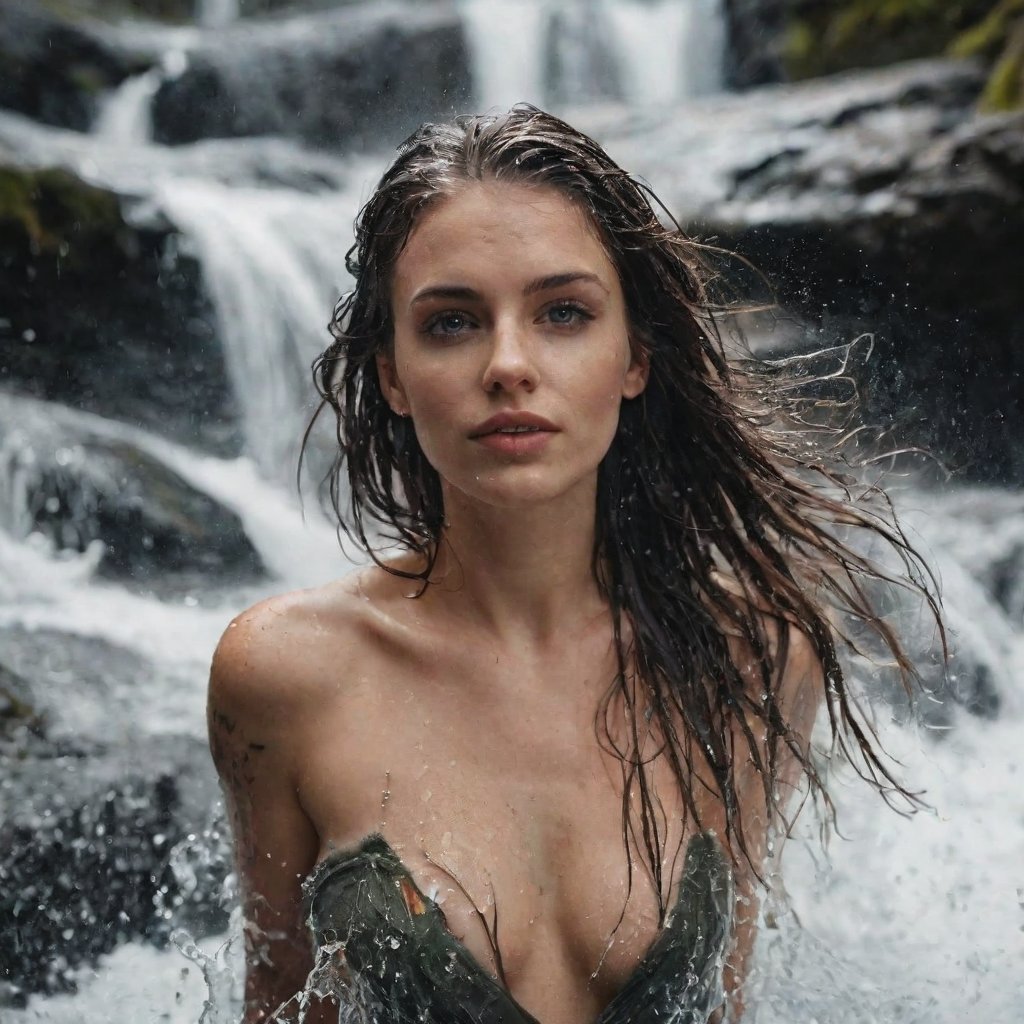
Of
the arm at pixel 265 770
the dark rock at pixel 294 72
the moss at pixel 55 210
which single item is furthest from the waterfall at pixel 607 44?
the arm at pixel 265 770

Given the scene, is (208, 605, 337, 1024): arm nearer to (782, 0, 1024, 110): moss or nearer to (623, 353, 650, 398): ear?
(623, 353, 650, 398): ear

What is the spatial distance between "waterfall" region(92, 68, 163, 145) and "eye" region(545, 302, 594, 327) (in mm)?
7869

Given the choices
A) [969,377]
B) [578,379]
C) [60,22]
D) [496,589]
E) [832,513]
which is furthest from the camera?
[60,22]

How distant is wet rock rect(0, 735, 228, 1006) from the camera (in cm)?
318

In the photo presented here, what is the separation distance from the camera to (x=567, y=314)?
196cm

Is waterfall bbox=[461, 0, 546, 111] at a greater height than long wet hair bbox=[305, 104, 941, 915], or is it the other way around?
waterfall bbox=[461, 0, 546, 111]

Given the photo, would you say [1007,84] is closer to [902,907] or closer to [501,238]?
[902,907]

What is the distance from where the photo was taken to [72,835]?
338 cm

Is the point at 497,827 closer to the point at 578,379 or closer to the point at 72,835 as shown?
the point at 578,379

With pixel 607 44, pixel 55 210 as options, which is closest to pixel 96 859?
pixel 55 210

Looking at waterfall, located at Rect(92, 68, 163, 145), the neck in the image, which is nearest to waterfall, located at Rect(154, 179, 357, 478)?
waterfall, located at Rect(92, 68, 163, 145)

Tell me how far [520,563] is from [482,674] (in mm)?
181

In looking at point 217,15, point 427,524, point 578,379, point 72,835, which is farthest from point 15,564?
point 217,15

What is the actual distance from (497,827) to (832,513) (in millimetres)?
804
